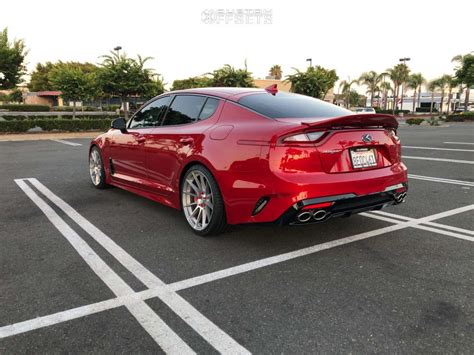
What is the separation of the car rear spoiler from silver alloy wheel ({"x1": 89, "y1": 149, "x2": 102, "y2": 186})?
160 inches

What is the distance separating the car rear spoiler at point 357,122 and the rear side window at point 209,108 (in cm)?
113

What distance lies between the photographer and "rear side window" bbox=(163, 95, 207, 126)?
415 cm

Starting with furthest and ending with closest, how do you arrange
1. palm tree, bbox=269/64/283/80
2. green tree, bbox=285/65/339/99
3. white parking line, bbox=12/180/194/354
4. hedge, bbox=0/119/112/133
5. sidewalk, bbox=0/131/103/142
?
palm tree, bbox=269/64/283/80, green tree, bbox=285/65/339/99, hedge, bbox=0/119/112/133, sidewalk, bbox=0/131/103/142, white parking line, bbox=12/180/194/354

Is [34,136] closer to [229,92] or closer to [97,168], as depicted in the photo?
[97,168]

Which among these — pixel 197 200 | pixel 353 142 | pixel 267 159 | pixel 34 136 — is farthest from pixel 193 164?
pixel 34 136

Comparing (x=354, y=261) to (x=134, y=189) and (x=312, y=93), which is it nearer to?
(x=134, y=189)

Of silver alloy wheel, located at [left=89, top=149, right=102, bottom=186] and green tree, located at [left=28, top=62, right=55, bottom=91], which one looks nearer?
silver alloy wheel, located at [left=89, top=149, right=102, bottom=186]

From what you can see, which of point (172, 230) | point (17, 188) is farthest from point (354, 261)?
point (17, 188)

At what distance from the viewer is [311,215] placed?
3152 millimetres

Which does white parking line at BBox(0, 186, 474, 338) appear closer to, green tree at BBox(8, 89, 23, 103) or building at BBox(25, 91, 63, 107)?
building at BBox(25, 91, 63, 107)

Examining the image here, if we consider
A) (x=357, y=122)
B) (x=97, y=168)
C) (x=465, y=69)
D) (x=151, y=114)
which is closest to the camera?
(x=357, y=122)

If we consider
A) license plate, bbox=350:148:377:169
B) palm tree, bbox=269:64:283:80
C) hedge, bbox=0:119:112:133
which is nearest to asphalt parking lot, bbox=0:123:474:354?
license plate, bbox=350:148:377:169

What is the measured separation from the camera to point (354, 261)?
10.7 feet

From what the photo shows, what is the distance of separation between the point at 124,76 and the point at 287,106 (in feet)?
76.5
